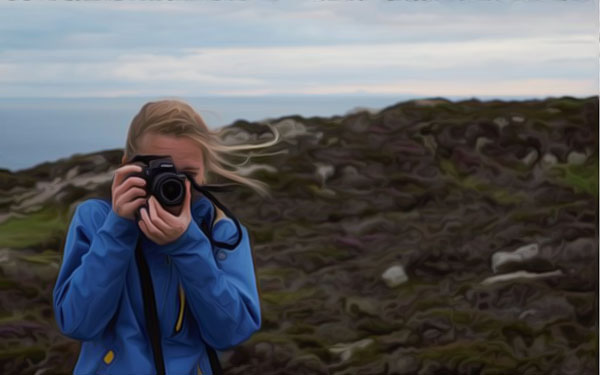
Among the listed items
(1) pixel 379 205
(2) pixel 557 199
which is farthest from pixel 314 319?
(2) pixel 557 199

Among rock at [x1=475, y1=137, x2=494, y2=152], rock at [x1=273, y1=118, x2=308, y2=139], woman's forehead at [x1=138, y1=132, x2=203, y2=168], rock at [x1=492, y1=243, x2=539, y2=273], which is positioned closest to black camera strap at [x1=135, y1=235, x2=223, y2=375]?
woman's forehead at [x1=138, y1=132, x2=203, y2=168]

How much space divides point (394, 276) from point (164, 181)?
11.1ft

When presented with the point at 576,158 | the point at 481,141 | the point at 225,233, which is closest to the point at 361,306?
the point at 481,141

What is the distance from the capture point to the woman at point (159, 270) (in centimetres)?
184

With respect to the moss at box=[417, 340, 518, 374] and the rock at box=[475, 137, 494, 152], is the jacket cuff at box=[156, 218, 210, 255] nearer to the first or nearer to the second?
the moss at box=[417, 340, 518, 374]

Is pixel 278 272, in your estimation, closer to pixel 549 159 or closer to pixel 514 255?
pixel 514 255

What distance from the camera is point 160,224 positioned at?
1.83 meters

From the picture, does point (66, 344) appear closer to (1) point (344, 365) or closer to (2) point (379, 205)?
(1) point (344, 365)

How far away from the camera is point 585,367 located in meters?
4.80

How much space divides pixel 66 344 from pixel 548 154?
3798mm

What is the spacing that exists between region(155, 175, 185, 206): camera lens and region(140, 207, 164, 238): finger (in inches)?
1.7

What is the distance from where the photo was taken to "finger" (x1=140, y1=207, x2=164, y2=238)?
1824 millimetres

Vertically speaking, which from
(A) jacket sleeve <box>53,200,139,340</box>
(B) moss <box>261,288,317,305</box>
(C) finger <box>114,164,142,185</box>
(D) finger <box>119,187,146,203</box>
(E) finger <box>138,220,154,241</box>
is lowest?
(B) moss <box>261,288,317,305</box>

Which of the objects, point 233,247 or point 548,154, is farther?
point 548,154
